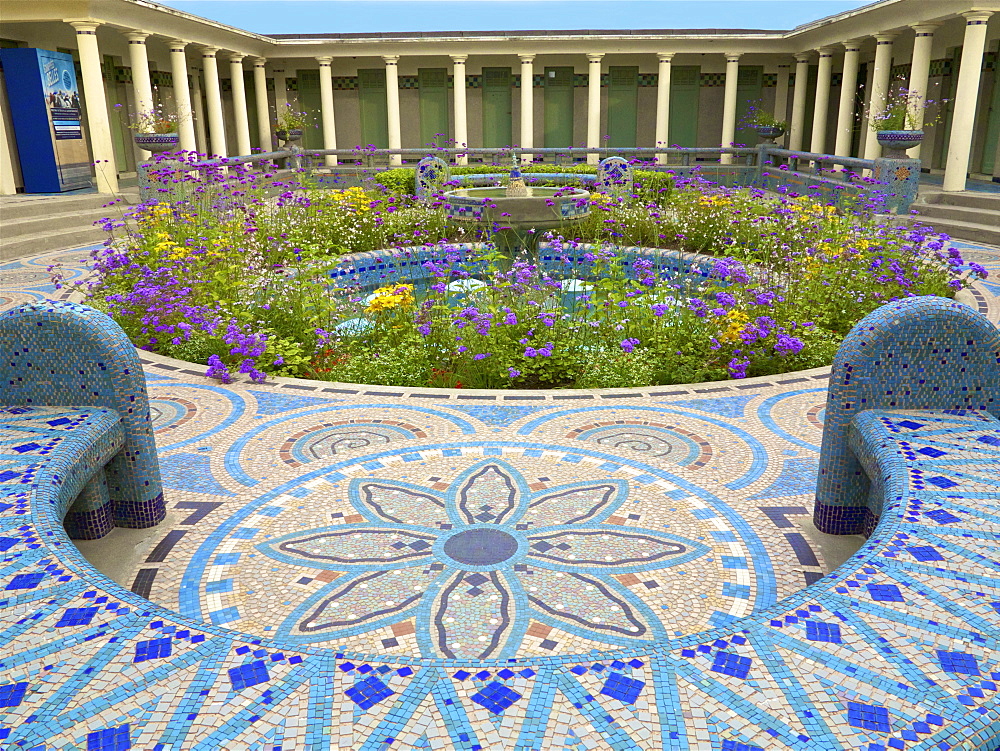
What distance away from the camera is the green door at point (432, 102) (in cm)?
2328

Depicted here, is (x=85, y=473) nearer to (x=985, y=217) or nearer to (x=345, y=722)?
(x=345, y=722)

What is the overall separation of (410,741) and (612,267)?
193 inches

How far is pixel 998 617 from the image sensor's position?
1.99m

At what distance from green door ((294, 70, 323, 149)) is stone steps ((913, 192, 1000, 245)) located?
1728cm

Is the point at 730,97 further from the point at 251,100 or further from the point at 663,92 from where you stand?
the point at 251,100

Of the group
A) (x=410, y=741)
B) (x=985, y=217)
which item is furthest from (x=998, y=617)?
(x=985, y=217)

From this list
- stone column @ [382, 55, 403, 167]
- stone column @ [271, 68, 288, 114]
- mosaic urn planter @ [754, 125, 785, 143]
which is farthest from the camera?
stone column @ [271, 68, 288, 114]

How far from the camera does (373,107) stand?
23.6 metres

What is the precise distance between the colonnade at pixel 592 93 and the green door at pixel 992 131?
0.99 meters

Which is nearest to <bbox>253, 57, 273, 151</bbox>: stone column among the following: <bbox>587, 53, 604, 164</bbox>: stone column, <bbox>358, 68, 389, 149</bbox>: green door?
<bbox>358, 68, 389, 149</bbox>: green door

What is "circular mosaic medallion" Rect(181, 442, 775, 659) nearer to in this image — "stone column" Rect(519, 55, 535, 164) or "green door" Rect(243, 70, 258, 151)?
"stone column" Rect(519, 55, 535, 164)

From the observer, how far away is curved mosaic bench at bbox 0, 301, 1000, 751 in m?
1.67

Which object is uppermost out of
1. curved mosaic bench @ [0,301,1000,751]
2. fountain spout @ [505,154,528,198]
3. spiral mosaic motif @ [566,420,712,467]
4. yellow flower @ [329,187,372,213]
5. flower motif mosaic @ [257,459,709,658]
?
fountain spout @ [505,154,528,198]

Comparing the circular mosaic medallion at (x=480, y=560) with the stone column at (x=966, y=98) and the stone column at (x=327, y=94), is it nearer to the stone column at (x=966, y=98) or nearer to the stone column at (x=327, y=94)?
the stone column at (x=966, y=98)
